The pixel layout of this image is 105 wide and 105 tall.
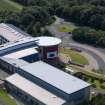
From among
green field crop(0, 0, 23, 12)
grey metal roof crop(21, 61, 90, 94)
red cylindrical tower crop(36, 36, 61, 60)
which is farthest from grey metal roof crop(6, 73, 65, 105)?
green field crop(0, 0, 23, 12)

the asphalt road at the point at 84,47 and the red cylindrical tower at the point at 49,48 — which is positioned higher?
the red cylindrical tower at the point at 49,48

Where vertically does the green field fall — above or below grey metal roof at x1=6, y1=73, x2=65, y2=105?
above

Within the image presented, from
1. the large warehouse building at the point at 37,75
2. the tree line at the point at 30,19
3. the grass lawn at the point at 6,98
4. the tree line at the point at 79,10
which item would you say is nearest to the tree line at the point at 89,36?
the tree line at the point at 79,10

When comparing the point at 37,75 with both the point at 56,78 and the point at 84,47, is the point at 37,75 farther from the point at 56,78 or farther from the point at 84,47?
the point at 84,47

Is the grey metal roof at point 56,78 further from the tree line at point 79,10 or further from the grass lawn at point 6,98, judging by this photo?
the tree line at point 79,10

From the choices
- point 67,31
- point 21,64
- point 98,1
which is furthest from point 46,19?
point 21,64

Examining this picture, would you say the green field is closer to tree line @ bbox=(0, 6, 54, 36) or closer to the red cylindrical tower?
tree line @ bbox=(0, 6, 54, 36)
